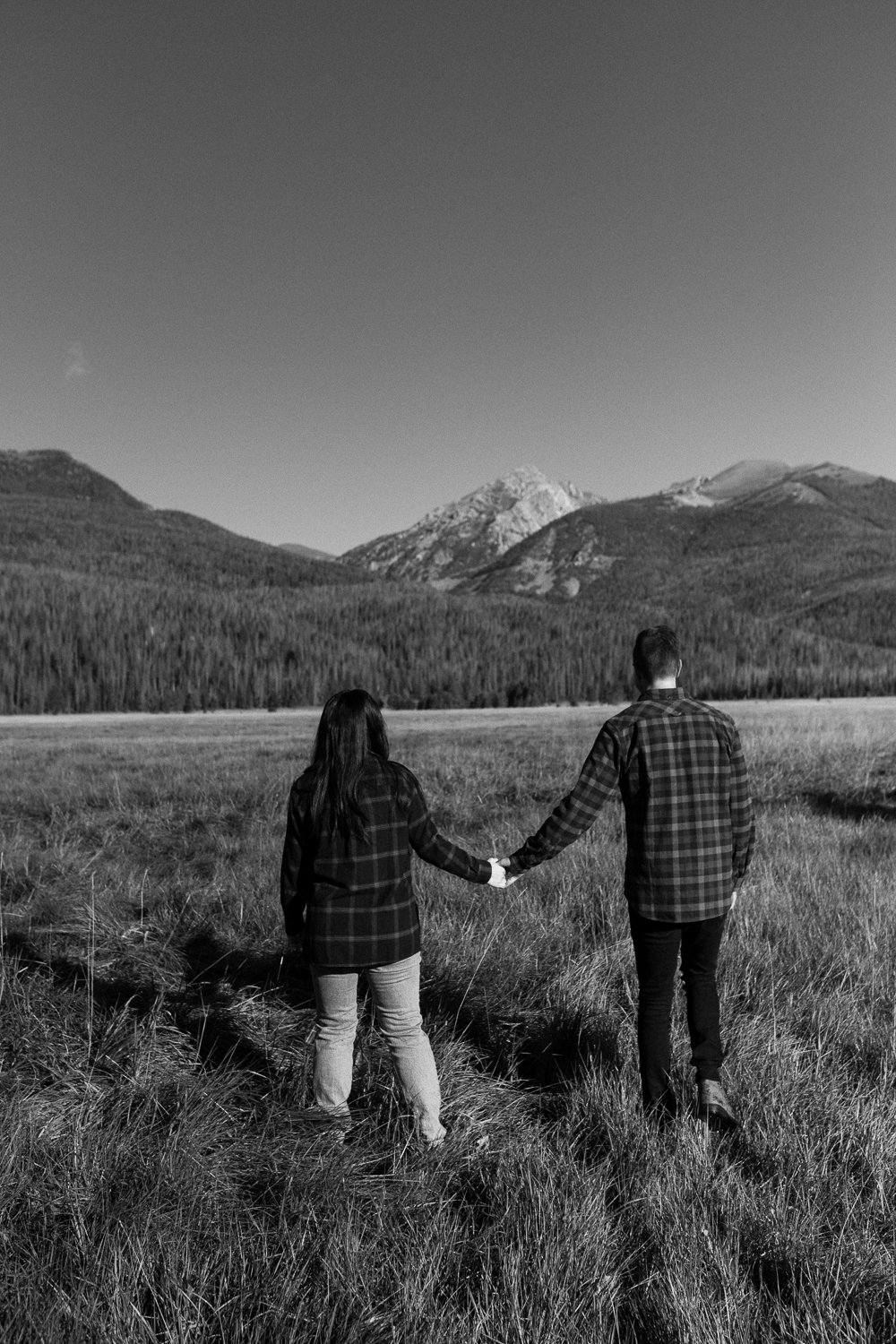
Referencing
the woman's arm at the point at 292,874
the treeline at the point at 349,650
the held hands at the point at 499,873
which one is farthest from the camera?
the treeline at the point at 349,650

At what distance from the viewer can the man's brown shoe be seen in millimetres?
3027

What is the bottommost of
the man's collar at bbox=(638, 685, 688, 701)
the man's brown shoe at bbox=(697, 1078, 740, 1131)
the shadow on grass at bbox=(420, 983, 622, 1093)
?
the shadow on grass at bbox=(420, 983, 622, 1093)

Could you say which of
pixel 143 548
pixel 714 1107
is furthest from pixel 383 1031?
pixel 143 548

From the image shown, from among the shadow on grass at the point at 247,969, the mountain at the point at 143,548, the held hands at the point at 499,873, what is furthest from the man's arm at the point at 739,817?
the mountain at the point at 143,548

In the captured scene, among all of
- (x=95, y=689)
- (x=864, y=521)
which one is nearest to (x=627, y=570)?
(x=864, y=521)

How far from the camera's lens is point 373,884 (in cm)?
301

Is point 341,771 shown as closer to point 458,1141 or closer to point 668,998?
point 458,1141

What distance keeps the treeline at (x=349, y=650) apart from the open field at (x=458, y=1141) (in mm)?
33847

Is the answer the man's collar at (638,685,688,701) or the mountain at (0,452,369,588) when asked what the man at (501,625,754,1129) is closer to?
the man's collar at (638,685,688,701)

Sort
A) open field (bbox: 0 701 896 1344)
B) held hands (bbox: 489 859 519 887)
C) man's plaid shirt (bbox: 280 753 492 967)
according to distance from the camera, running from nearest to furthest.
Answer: open field (bbox: 0 701 896 1344)
man's plaid shirt (bbox: 280 753 492 967)
held hands (bbox: 489 859 519 887)

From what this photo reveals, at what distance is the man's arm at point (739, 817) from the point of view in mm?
3291

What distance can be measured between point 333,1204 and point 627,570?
153 meters

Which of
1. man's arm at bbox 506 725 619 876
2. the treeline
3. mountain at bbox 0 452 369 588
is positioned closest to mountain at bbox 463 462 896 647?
the treeline

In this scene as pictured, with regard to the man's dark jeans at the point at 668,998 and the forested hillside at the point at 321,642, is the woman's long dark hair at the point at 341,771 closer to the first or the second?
the man's dark jeans at the point at 668,998
